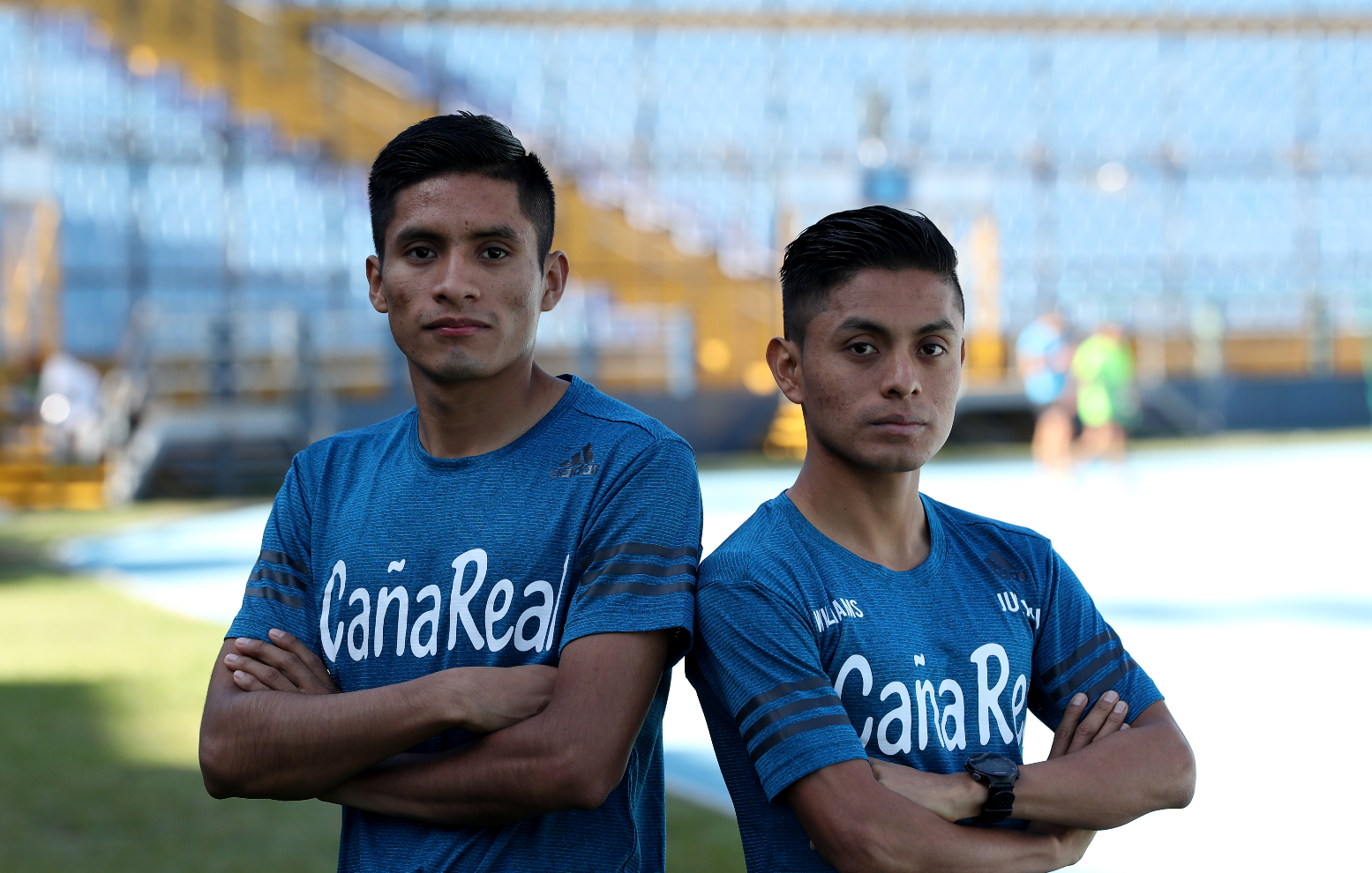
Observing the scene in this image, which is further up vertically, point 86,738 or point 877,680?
point 877,680

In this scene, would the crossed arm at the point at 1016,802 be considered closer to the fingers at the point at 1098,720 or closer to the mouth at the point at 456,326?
the fingers at the point at 1098,720

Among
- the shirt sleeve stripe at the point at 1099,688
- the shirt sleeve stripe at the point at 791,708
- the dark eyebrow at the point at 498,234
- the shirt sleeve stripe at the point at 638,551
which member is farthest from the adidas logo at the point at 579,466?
the shirt sleeve stripe at the point at 1099,688

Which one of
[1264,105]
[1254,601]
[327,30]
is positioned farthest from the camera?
[1264,105]

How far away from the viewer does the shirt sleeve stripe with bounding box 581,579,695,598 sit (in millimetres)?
1844

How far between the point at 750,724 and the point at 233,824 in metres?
2.88

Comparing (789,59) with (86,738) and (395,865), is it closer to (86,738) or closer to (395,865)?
(86,738)

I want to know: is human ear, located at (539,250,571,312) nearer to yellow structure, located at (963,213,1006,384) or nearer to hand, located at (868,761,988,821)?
hand, located at (868,761,988,821)

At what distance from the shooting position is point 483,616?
1.90 m

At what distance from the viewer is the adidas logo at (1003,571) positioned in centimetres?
200

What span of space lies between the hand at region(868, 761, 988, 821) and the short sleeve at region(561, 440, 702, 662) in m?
0.35

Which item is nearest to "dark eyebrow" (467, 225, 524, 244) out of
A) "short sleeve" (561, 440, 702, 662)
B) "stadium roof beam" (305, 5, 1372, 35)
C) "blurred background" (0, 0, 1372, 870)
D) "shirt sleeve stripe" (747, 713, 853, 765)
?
"short sleeve" (561, 440, 702, 662)

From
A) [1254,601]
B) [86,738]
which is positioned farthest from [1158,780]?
[1254,601]

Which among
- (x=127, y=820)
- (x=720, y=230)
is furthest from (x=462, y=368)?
(x=720, y=230)

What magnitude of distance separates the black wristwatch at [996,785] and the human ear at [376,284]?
112 cm
